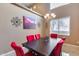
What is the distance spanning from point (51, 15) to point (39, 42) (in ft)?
1.71

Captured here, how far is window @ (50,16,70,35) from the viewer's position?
5.74ft

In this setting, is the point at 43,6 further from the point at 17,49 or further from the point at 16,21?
the point at 17,49

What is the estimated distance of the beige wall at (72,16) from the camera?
67.1 inches

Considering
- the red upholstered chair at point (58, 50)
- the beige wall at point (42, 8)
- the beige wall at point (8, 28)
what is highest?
the beige wall at point (42, 8)

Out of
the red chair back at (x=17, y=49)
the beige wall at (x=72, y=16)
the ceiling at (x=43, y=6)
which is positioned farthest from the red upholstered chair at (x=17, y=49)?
the beige wall at (x=72, y=16)

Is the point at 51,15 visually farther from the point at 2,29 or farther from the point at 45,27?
the point at 2,29

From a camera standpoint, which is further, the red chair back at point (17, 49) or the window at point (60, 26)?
the window at point (60, 26)

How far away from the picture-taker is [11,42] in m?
1.68

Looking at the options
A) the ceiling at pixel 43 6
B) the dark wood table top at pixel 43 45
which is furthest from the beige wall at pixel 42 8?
the dark wood table top at pixel 43 45

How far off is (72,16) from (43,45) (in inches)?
27.3

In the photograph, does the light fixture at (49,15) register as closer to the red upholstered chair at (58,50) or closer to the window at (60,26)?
the window at (60,26)

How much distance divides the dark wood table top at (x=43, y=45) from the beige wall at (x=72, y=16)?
0.74ft

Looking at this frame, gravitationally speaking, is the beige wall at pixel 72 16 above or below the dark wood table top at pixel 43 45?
above

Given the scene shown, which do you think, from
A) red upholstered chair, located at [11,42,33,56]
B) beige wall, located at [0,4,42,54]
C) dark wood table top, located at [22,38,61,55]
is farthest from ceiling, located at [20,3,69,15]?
red upholstered chair, located at [11,42,33,56]
